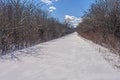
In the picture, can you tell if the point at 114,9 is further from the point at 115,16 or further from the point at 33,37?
the point at 33,37

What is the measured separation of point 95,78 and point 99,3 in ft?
65.1

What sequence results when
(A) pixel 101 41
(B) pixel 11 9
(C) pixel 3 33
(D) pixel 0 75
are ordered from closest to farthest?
(D) pixel 0 75, (C) pixel 3 33, (B) pixel 11 9, (A) pixel 101 41

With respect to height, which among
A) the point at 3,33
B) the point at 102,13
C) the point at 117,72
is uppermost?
the point at 102,13

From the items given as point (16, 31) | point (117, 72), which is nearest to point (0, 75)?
point (117, 72)

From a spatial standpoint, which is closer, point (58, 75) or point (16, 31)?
point (58, 75)

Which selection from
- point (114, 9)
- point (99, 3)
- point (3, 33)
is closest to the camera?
point (3, 33)

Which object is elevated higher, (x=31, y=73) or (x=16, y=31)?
(x=16, y=31)

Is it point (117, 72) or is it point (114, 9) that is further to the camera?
point (114, 9)

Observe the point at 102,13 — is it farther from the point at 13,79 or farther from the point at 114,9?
the point at 13,79

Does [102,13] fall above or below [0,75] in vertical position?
above

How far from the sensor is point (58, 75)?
289 inches

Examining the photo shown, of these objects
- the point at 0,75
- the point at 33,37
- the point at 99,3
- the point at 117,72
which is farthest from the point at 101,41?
the point at 0,75

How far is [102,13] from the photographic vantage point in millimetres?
23484

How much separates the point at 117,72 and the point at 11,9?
1253 cm
